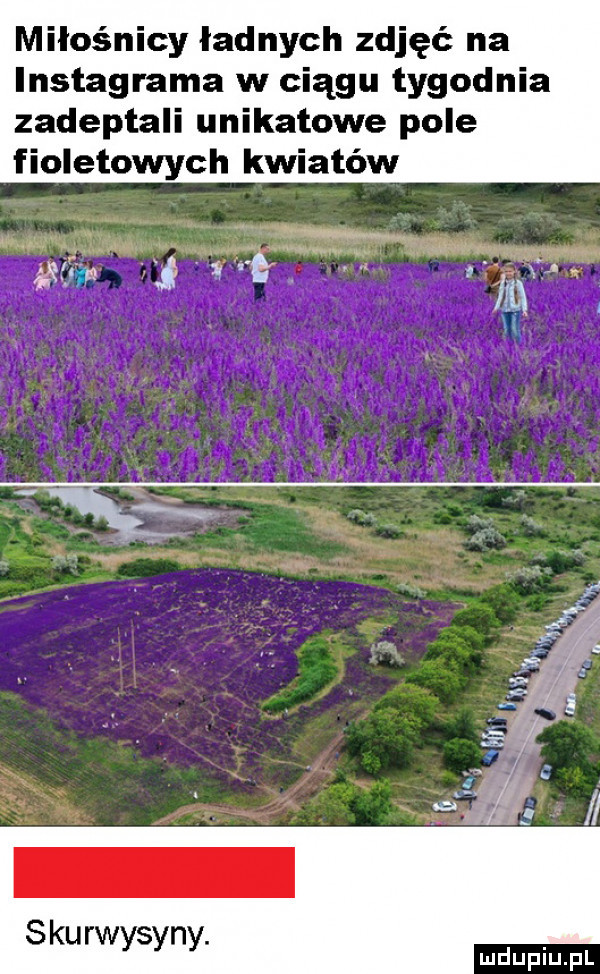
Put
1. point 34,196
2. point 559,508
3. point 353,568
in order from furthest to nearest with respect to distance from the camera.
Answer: point 34,196 < point 353,568 < point 559,508

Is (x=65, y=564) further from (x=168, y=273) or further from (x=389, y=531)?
(x=168, y=273)

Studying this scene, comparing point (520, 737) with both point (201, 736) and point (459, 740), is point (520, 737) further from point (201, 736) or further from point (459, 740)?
point (201, 736)

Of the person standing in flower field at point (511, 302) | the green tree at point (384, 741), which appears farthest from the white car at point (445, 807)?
the person standing in flower field at point (511, 302)

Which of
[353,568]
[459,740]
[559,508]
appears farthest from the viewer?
[353,568]

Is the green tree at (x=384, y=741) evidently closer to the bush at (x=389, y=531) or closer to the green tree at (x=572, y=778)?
the green tree at (x=572, y=778)

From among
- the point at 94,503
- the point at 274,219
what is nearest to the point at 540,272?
the point at 274,219

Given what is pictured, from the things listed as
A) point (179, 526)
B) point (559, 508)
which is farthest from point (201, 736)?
point (559, 508)
